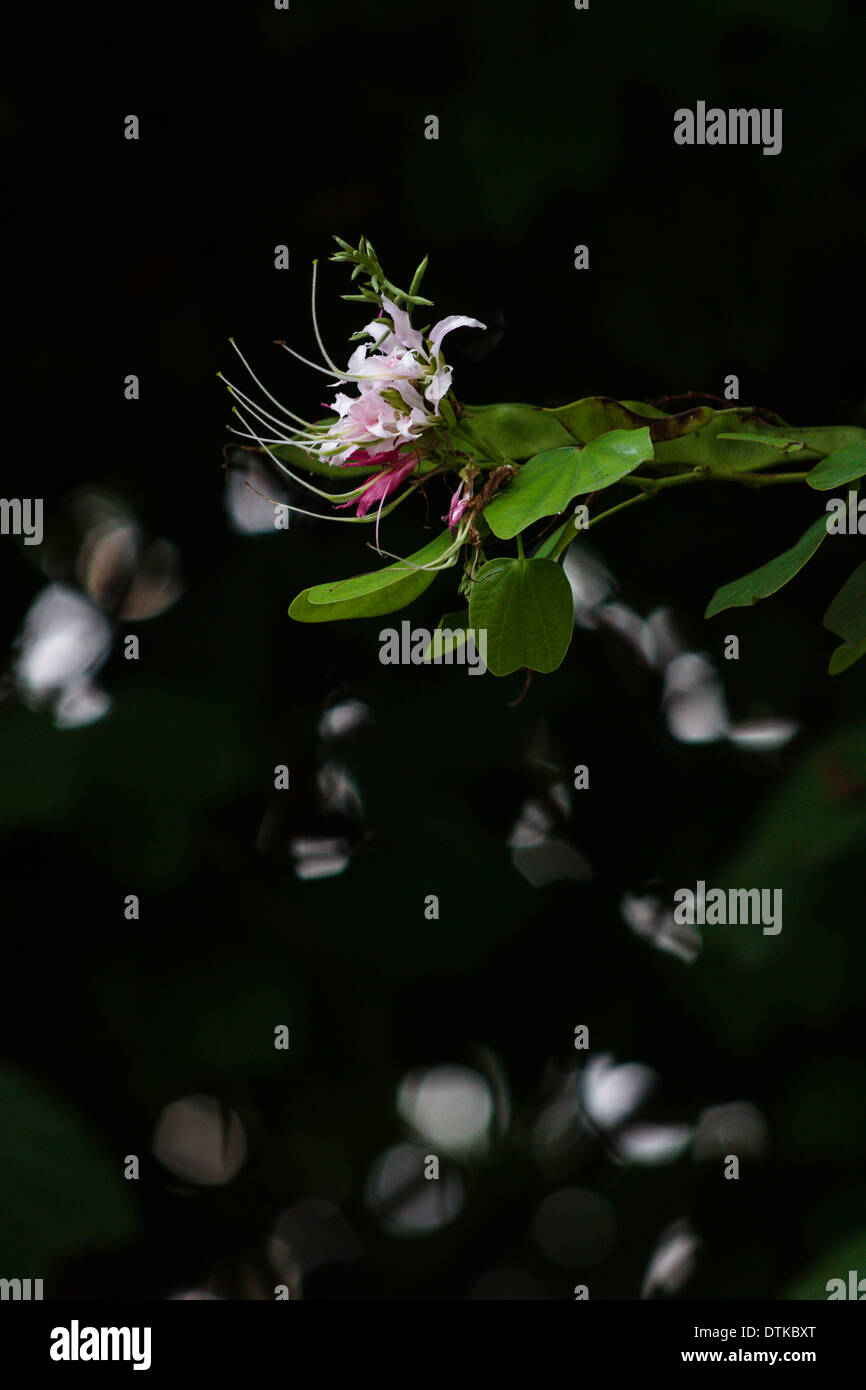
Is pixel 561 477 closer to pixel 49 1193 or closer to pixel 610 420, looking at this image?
pixel 610 420

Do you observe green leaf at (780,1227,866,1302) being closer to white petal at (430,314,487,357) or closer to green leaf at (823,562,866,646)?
green leaf at (823,562,866,646)

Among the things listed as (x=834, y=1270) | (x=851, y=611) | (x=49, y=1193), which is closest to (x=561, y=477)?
(x=851, y=611)

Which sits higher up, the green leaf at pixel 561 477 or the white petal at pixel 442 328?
the white petal at pixel 442 328

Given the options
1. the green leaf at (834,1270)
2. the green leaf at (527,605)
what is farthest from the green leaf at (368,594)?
the green leaf at (834,1270)

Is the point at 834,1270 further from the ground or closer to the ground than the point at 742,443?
closer to the ground

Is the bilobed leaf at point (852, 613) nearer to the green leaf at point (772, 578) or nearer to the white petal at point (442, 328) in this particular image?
the green leaf at point (772, 578)
